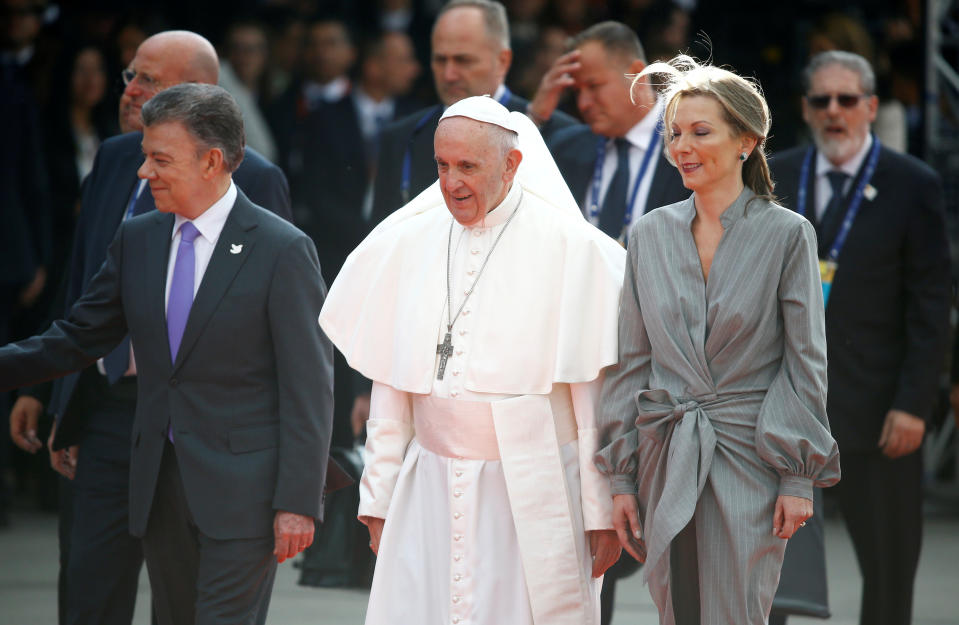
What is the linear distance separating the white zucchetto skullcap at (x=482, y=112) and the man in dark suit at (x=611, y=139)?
5.26ft

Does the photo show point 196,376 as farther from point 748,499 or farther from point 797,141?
point 797,141

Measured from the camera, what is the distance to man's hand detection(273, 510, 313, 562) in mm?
4383

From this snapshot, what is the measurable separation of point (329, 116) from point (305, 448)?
19.5 feet

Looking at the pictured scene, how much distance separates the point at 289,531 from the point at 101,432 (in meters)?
→ 0.98

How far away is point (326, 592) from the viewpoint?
718 centimetres

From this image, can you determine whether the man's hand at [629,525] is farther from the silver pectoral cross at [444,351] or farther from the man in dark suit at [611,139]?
the man in dark suit at [611,139]

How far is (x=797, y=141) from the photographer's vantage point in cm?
976

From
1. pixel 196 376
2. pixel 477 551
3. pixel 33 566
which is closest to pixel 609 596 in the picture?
pixel 477 551

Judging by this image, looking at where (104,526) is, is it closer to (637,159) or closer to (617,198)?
(617,198)

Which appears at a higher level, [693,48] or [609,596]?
[693,48]

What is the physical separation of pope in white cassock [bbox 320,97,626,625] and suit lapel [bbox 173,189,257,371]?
19.2 inches

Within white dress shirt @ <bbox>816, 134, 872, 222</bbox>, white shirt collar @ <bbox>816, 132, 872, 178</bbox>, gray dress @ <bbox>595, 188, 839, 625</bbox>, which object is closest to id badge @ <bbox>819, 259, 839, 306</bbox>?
white dress shirt @ <bbox>816, 134, 872, 222</bbox>

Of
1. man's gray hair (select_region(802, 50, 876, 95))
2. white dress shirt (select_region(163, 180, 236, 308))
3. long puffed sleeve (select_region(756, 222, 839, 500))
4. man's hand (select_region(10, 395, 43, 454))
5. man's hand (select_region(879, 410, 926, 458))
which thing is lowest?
man's hand (select_region(10, 395, 43, 454))

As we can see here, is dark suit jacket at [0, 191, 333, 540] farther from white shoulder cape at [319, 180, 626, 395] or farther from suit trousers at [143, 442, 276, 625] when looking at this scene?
white shoulder cape at [319, 180, 626, 395]
